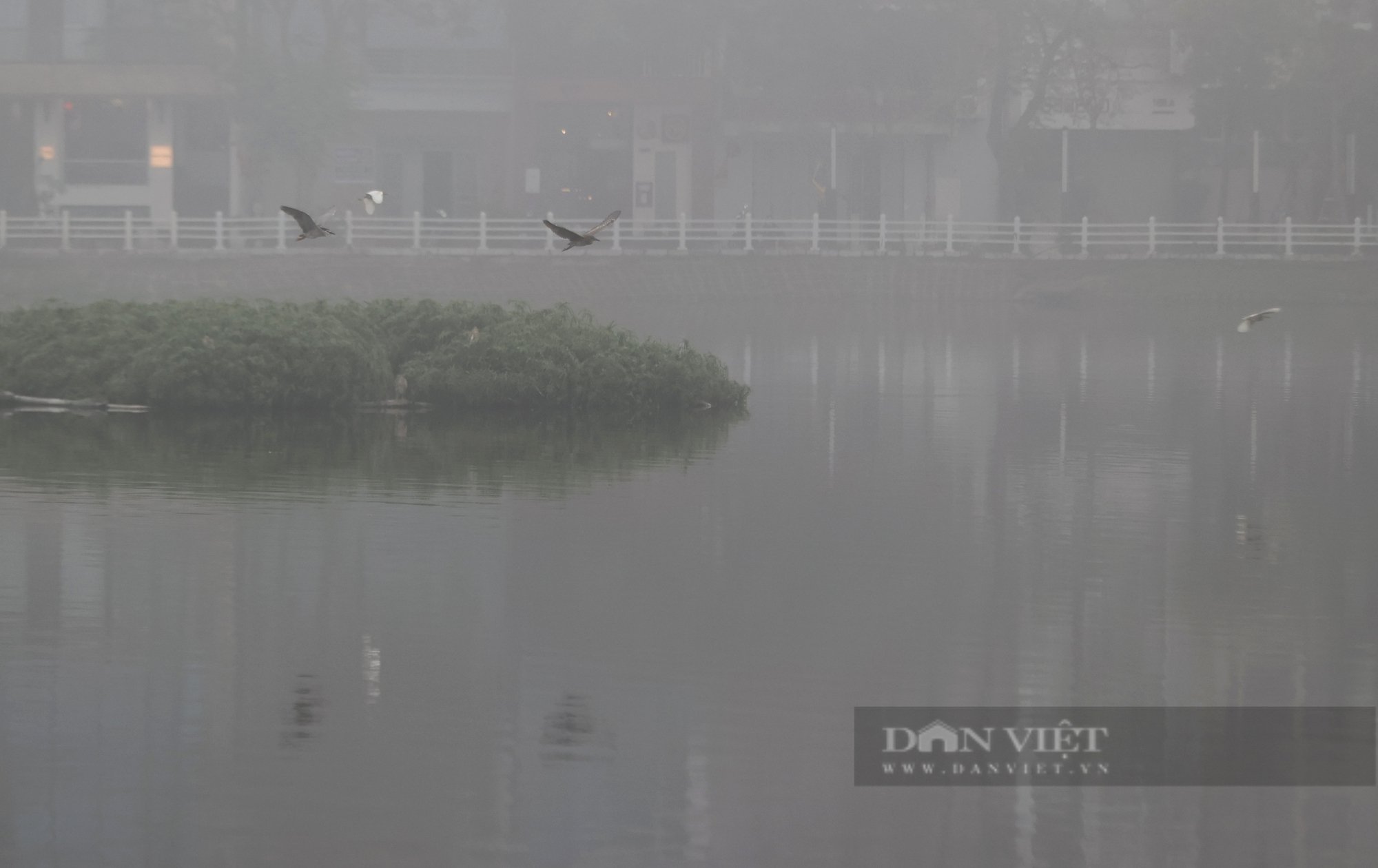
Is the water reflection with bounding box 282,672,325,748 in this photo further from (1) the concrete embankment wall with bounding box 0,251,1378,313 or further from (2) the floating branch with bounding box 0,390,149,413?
(1) the concrete embankment wall with bounding box 0,251,1378,313

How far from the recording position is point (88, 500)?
1243 centimetres

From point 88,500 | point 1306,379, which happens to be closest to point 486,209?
point 1306,379

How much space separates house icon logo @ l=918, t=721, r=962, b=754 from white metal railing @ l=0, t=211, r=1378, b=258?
118 feet

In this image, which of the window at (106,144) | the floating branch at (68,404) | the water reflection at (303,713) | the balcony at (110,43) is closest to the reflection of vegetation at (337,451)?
the floating branch at (68,404)

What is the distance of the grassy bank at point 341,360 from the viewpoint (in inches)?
730

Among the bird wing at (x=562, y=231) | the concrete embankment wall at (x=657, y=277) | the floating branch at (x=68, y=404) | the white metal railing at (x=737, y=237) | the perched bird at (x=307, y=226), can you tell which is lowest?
the floating branch at (x=68, y=404)

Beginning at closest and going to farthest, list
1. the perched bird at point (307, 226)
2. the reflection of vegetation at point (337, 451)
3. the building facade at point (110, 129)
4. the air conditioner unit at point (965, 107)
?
the perched bird at point (307, 226) → the reflection of vegetation at point (337, 451) → the building facade at point (110, 129) → the air conditioner unit at point (965, 107)

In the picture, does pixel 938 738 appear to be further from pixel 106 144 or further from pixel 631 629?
pixel 106 144

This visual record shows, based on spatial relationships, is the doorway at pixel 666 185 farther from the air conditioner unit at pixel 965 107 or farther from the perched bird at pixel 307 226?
the perched bird at pixel 307 226

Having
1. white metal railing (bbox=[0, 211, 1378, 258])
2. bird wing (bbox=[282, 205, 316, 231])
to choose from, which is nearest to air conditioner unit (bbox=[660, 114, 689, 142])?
white metal railing (bbox=[0, 211, 1378, 258])

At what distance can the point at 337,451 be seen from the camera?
1552 centimetres
